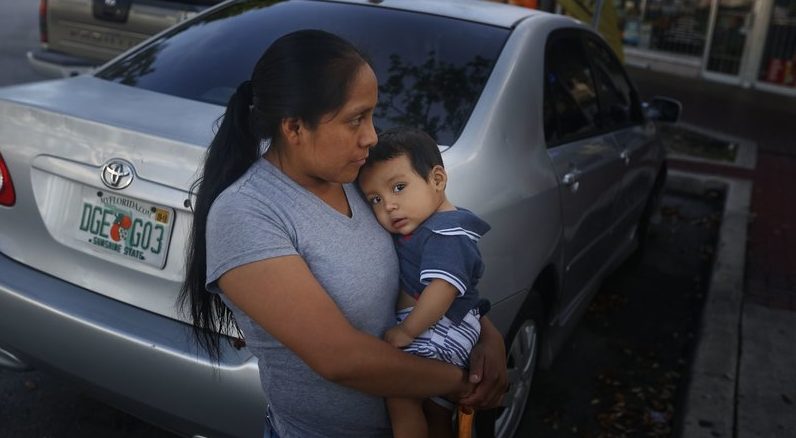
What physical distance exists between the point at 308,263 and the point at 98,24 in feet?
21.5

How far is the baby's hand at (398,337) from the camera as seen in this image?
66.7 inches

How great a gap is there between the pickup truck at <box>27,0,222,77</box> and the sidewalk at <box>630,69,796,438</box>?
16.0 ft

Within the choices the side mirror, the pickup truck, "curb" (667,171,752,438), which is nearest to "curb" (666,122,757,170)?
"curb" (667,171,752,438)

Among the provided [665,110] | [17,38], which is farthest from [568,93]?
[17,38]

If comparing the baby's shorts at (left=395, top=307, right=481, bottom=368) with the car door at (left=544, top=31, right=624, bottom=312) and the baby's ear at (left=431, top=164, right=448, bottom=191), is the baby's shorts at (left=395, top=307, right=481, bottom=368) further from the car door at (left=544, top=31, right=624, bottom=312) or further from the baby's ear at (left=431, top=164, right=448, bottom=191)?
the car door at (left=544, top=31, right=624, bottom=312)

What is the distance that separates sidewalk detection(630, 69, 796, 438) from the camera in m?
3.73

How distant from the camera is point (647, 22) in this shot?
1605 centimetres

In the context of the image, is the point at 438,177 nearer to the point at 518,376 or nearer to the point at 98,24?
the point at 518,376

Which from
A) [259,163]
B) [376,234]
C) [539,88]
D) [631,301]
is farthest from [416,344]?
[631,301]

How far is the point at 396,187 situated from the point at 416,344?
326 millimetres

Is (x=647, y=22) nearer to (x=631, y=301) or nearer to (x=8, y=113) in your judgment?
(x=631, y=301)

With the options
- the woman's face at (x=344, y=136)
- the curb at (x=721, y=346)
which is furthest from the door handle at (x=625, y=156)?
the woman's face at (x=344, y=136)

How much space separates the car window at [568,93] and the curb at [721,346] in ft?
4.15

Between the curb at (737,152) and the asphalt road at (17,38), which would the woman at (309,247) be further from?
the asphalt road at (17,38)
